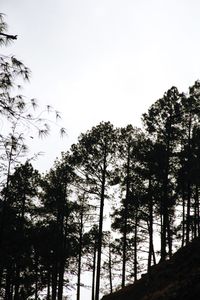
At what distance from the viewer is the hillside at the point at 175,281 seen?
12203mm

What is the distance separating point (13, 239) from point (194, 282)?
1394 cm

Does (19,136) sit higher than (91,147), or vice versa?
(91,147)

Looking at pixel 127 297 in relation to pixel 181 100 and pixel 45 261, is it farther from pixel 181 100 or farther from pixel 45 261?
pixel 181 100

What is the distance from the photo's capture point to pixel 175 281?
15.6 meters

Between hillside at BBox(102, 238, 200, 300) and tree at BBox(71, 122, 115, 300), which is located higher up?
tree at BBox(71, 122, 115, 300)

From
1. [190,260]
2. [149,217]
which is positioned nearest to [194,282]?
[190,260]

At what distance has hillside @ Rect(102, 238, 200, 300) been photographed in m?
12.2

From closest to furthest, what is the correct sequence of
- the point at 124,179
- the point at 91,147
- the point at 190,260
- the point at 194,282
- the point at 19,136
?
the point at 19,136 → the point at 194,282 → the point at 190,260 → the point at 91,147 → the point at 124,179

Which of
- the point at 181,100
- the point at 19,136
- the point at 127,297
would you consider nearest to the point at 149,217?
the point at 127,297

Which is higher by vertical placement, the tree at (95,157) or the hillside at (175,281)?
the tree at (95,157)

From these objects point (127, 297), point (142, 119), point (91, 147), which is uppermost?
point (142, 119)

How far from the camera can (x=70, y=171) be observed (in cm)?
2264

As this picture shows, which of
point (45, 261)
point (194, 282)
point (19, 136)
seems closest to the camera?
point (19, 136)

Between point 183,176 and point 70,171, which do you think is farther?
point 183,176
